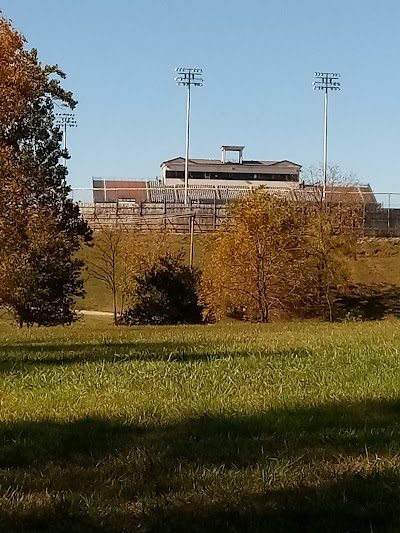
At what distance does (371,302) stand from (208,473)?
54.1 m

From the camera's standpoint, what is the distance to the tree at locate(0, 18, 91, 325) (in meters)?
25.2

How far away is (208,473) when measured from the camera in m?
5.82

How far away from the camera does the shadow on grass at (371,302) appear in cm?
5578

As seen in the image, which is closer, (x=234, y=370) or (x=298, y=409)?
(x=298, y=409)

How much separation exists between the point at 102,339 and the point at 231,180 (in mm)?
106809

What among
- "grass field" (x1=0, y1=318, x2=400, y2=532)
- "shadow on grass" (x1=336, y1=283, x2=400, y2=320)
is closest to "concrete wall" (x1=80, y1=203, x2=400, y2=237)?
"shadow on grass" (x1=336, y1=283, x2=400, y2=320)

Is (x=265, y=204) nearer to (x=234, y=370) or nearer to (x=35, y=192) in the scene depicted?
(x=35, y=192)

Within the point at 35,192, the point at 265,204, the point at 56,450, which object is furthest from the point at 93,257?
the point at 56,450

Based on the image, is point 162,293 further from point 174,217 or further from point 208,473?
point 208,473

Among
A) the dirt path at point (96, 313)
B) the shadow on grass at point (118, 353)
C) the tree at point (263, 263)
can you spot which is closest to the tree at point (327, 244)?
the tree at point (263, 263)

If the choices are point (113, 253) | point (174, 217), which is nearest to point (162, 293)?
point (113, 253)

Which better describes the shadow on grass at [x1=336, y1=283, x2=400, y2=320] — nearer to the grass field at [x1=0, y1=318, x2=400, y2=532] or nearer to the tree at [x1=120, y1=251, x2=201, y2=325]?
the tree at [x1=120, y1=251, x2=201, y2=325]

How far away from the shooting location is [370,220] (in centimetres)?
6906

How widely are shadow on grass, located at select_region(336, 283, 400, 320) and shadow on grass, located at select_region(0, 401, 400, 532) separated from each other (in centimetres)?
4685
